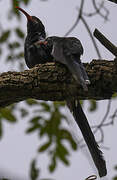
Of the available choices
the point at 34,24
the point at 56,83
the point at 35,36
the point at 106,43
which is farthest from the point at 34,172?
the point at 34,24

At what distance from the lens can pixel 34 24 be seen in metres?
4.41

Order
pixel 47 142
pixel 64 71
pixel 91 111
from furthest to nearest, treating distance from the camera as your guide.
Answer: pixel 91 111 → pixel 47 142 → pixel 64 71

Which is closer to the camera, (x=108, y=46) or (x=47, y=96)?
(x=108, y=46)

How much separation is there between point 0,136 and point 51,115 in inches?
23.8

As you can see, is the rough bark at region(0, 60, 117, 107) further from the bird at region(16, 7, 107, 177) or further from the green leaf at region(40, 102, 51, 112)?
the green leaf at region(40, 102, 51, 112)

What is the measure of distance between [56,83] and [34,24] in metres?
1.74

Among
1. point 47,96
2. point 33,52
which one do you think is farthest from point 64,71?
point 33,52

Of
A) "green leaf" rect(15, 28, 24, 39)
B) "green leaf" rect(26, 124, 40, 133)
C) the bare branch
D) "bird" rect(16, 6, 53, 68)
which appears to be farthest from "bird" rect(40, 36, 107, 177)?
"green leaf" rect(15, 28, 24, 39)

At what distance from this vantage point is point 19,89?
116 inches

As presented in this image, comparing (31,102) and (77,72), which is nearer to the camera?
(77,72)

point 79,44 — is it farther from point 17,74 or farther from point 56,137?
point 56,137

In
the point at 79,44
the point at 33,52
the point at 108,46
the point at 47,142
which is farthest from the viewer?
the point at 47,142

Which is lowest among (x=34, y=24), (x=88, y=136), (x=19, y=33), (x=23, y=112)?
(x=88, y=136)

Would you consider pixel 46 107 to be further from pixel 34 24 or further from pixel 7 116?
pixel 34 24
